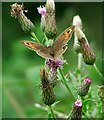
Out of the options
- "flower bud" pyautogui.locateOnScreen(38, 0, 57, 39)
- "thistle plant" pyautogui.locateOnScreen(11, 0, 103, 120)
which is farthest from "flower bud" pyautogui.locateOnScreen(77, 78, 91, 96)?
"flower bud" pyautogui.locateOnScreen(38, 0, 57, 39)

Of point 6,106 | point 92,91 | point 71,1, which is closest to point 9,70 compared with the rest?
point 6,106

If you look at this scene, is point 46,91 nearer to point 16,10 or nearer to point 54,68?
point 54,68

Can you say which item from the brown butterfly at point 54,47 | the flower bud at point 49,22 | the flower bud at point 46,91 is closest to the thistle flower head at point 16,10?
the flower bud at point 49,22

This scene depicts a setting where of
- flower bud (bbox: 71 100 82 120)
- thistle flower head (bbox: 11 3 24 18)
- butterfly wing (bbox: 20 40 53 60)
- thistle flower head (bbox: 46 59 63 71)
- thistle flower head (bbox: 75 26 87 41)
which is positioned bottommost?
flower bud (bbox: 71 100 82 120)

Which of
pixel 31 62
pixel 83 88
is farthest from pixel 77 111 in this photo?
pixel 31 62

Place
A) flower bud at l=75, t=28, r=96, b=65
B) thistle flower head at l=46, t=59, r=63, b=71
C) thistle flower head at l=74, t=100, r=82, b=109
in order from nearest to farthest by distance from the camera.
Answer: thistle flower head at l=74, t=100, r=82, b=109, thistle flower head at l=46, t=59, r=63, b=71, flower bud at l=75, t=28, r=96, b=65

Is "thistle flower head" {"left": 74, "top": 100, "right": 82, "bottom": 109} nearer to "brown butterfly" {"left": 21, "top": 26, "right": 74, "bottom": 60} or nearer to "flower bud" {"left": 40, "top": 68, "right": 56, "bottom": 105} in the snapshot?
"flower bud" {"left": 40, "top": 68, "right": 56, "bottom": 105}
